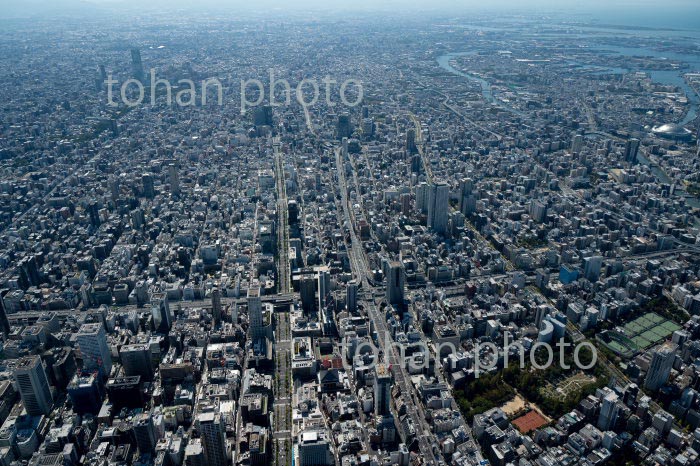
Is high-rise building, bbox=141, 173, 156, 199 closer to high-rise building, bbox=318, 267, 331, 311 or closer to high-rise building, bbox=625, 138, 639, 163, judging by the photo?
high-rise building, bbox=318, 267, 331, 311

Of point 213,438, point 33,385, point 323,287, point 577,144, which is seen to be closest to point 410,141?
point 577,144

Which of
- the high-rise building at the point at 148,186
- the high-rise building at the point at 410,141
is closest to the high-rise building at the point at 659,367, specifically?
the high-rise building at the point at 410,141

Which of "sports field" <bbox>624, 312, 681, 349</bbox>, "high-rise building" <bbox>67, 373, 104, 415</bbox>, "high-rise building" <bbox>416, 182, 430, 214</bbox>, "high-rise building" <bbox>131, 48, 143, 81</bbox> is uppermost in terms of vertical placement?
"high-rise building" <bbox>131, 48, 143, 81</bbox>

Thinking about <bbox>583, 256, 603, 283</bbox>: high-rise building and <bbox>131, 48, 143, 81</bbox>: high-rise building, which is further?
<bbox>131, 48, 143, 81</bbox>: high-rise building

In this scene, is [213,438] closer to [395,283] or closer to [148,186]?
[395,283]

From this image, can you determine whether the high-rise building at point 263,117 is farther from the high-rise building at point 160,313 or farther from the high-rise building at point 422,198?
the high-rise building at point 160,313

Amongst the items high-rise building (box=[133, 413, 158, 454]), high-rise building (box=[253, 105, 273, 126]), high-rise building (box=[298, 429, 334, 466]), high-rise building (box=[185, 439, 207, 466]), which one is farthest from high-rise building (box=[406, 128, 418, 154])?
high-rise building (box=[185, 439, 207, 466])
